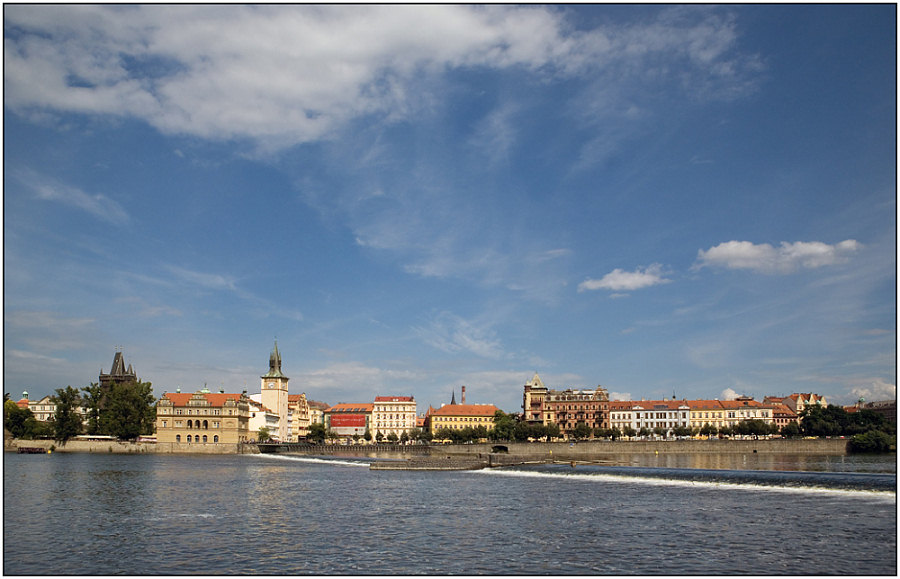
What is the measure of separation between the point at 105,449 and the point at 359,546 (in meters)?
124

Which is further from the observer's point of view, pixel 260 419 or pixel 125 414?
pixel 260 419

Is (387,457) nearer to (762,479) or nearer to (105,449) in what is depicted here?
(105,449)

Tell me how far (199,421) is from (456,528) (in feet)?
425

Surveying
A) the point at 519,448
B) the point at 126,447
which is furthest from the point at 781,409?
the point at 126,447

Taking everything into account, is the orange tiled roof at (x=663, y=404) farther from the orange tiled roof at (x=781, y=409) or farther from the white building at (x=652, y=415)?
the orange tiled roof at (x=781, y=409)

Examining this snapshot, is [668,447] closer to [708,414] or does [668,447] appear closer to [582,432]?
[582,432]

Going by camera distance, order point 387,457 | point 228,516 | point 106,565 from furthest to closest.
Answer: point 387,457 < point 228,516 < point 106,565

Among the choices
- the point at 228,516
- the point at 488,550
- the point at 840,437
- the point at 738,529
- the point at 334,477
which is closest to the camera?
the point at 488,550

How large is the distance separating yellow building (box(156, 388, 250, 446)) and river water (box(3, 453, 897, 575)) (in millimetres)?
89978

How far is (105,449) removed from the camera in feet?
454

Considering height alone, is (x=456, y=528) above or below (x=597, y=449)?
above

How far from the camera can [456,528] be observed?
126ft

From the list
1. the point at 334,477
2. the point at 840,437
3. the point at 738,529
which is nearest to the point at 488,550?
the point at 738,529

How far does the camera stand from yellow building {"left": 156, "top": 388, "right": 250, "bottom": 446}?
15300 cm
